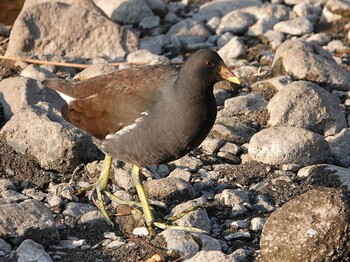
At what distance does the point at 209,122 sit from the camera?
629cm

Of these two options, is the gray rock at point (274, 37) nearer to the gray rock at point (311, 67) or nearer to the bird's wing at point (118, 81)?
the gray rock at point (311, 67)

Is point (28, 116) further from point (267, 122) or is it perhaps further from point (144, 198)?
point (267, 122)

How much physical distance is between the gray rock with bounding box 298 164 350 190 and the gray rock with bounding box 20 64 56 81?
134 inches

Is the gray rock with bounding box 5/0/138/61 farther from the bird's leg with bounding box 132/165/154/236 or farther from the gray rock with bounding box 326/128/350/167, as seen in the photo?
the bird's leg with bounding box 132/165/154/236

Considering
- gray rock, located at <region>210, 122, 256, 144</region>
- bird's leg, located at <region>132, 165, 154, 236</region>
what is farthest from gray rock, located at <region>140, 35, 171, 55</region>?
bird's leg, located at <region>132, 165, 154, 236</region>

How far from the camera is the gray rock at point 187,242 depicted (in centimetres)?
580

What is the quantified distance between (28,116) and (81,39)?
110 inches

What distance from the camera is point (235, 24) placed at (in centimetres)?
1083

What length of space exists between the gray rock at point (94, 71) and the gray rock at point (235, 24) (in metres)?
2.27

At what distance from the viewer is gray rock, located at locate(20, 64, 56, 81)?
9039mm

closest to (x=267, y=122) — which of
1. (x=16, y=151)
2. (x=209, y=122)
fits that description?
(x=209, y=122)

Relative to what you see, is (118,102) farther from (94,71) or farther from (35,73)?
(35,73)

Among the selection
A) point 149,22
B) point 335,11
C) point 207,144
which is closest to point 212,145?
point 207,144

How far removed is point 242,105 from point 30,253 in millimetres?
3588
